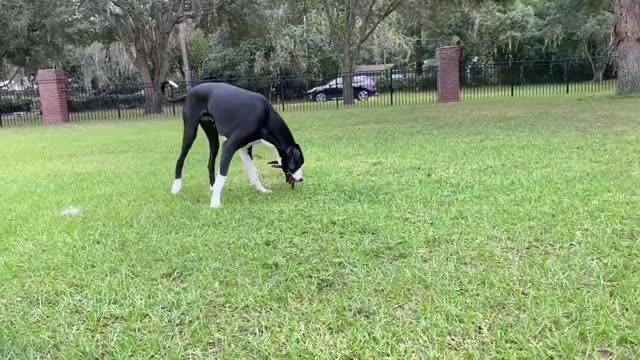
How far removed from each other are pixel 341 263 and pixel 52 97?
1993 cm

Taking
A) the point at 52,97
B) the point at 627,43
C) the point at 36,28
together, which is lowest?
the point at 52,97

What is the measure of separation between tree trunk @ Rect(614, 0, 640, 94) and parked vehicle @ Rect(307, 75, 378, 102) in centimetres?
1112

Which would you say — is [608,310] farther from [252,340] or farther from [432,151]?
[432,151]

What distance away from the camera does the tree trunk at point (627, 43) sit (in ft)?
51.4

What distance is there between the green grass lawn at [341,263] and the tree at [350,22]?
16763 millimetres

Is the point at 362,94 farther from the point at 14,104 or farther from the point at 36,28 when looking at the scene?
the point at 14,104

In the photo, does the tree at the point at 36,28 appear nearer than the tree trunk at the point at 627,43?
No

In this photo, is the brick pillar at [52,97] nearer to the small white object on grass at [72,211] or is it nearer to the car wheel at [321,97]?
the car wheel at [321,97]

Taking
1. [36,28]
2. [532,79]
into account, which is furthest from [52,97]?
[532,79]

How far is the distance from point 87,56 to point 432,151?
104 feet

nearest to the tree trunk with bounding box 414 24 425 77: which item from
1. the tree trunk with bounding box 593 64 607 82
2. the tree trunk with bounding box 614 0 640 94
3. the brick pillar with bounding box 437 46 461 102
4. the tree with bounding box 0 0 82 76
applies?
the tree trunk with bounding box 593 64 607 82

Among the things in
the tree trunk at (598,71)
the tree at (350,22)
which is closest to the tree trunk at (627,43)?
the tree at (350,22)

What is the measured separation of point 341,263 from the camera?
3445 mm

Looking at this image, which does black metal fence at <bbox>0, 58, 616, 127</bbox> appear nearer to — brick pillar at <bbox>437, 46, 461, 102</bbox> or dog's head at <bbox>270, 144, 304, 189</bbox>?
brick pillar at <bbox>437, 46, 461, 102</bbox>
